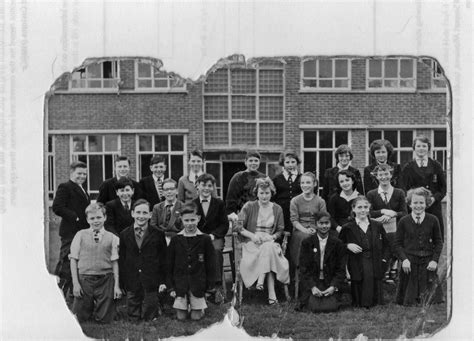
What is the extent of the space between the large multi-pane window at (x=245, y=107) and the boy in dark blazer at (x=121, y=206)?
0.65m

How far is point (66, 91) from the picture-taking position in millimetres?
4422

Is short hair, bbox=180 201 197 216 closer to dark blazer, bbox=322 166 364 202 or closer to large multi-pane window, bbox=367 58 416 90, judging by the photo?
dark blazer, bbox=322 166 364 202

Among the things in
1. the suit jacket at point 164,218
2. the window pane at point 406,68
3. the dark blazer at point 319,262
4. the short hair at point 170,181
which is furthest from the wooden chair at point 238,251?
the window pane at point 406,68

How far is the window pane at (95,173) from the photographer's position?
4480 millimetres

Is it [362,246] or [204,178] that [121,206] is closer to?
[204,178]

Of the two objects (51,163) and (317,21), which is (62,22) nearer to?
(51,163)

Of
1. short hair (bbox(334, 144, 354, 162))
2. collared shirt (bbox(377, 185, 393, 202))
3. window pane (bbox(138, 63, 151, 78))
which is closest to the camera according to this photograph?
window pane (bbox(138, 63, 151, 78))

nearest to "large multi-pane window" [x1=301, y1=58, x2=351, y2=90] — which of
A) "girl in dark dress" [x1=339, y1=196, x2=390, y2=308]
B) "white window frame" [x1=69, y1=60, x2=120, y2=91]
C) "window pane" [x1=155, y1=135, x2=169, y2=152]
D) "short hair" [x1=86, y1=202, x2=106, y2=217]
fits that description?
"girl in dark dress" [x1=339, y1=196, x2=390, y2=308]

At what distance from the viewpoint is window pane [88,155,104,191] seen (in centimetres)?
448

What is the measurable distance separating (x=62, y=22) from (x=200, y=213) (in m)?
1.64

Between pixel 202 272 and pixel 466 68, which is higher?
pixel 466 68

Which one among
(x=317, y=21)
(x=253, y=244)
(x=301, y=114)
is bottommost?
(x=253, y=244)

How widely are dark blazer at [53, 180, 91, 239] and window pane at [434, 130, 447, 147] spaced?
249cm

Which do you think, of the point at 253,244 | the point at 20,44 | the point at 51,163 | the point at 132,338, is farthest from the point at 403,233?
the point at 20,44
